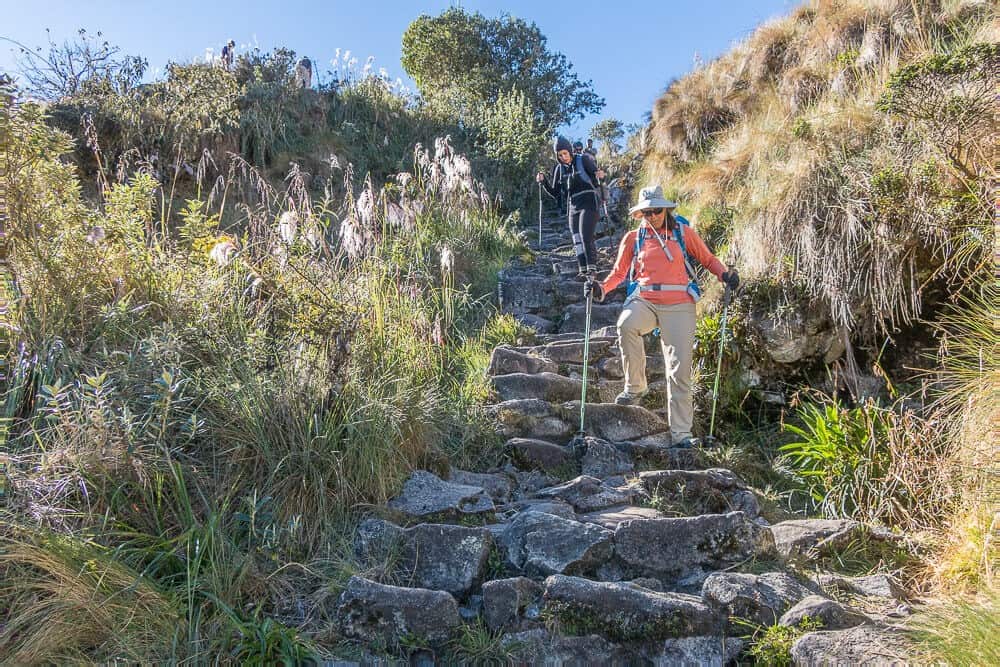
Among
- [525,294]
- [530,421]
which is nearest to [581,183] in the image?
[525,294]

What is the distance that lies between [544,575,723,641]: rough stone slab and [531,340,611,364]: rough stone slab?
3847mm

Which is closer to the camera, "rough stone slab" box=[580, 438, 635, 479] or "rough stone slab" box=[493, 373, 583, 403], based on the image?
"rough stone slab" box=[580, 438, 635, 479]

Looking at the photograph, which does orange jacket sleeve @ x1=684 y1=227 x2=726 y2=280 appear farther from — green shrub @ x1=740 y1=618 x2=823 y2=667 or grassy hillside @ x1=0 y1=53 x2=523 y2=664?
green shrub @ x1=740 y1=618 x2=823 y2=667

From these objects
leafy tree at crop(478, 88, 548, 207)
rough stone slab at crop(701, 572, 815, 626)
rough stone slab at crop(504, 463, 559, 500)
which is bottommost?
rough stone slab at crop(701, 572, 815, 626)

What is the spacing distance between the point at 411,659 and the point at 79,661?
1.25 metres

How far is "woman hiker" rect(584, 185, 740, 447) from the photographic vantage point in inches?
225

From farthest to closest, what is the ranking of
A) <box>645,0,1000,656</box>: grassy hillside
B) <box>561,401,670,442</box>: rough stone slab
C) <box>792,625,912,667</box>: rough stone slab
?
<box>561,401,670,442</box>: rough stone slab
<box>645,0,1000,656</box>: grassy hillside
<box>792,625,912,667</box>: rough stone slab

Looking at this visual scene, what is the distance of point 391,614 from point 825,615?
6.24 ft

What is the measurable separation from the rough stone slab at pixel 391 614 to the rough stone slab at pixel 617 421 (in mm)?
2883

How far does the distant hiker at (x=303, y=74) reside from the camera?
16.0 m

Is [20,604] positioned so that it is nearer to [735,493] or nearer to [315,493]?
[315,493]

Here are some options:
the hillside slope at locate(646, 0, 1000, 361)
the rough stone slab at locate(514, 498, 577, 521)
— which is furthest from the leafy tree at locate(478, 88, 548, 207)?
the rough stone slab at locate(514, 498, 577, 521)

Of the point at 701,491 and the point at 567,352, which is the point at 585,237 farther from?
the point at 701,491

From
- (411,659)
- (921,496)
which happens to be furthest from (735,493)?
(411,659)
